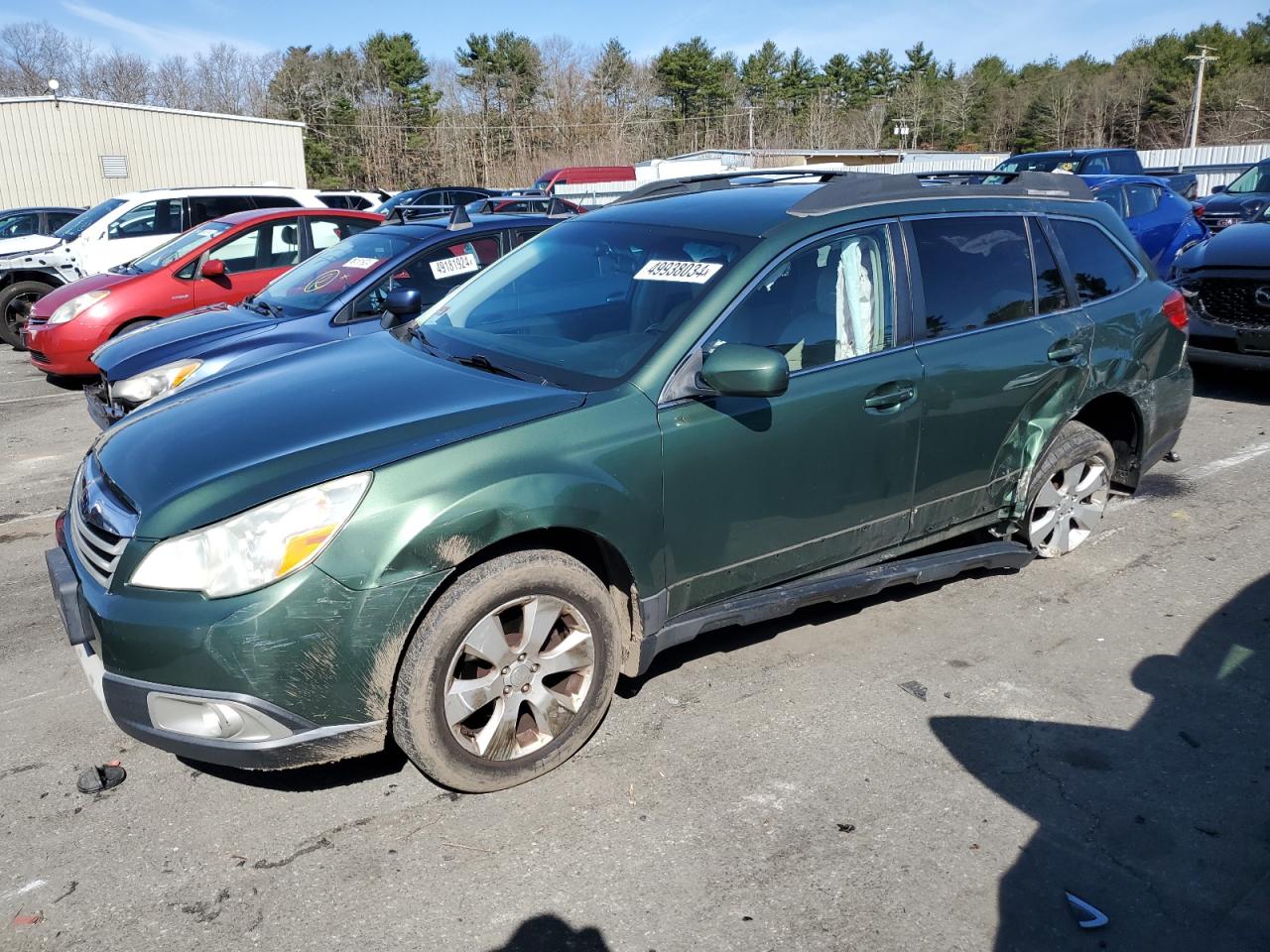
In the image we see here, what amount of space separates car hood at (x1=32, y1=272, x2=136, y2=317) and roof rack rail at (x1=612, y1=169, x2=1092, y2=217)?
666 centimetres

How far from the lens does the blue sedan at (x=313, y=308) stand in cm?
606

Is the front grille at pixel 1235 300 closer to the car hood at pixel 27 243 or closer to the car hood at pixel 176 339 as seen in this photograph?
the car hood at pixel 176 339

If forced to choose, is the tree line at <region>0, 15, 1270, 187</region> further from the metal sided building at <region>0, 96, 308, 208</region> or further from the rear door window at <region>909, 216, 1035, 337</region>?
the rear door window at <region>909, 216, 1035, 337</region>

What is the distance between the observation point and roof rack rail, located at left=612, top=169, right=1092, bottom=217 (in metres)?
Answer: 3.81

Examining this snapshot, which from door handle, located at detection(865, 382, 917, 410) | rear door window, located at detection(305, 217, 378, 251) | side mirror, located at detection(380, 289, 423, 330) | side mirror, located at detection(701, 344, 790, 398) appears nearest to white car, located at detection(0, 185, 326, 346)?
rear door window, located at detection(305, 217, 378, 251)

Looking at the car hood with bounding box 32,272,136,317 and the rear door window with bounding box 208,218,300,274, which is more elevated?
the rear door window with bounding box 208,218,300,274

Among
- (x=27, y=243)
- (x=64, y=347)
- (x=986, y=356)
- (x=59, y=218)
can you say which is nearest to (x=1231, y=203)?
(x=986, y=356)

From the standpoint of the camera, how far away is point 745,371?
10.3 feet

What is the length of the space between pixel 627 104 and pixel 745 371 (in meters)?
68.0

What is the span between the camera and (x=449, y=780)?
298cm

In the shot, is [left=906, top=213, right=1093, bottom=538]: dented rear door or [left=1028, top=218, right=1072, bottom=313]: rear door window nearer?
[left=906, top=213, right=1093, bottom=538]: dented rear door

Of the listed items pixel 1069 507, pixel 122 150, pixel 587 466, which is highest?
pixel 122 150

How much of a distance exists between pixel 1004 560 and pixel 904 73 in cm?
9360

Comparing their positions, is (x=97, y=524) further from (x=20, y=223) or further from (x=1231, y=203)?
(x=1231, y=203)
